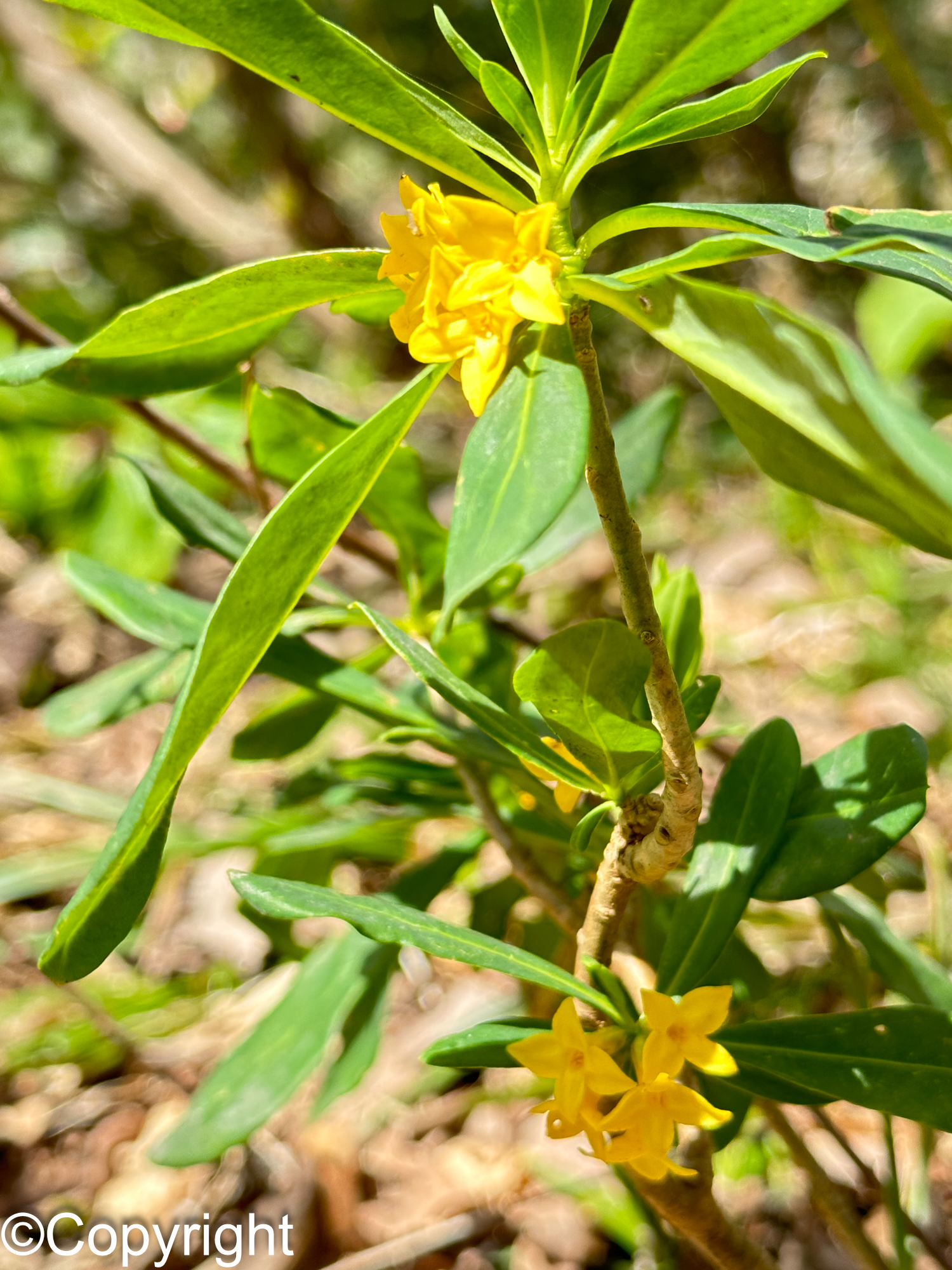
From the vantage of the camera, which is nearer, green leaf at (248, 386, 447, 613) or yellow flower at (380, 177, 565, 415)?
yellow flower at (380, 177, 565, 415)

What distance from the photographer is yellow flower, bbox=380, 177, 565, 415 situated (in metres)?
0.44

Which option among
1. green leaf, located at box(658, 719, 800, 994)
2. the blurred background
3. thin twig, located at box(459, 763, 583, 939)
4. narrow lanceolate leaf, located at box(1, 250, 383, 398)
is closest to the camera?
narrow lanceolate leaf, located at box(1, 250, 383, 398)

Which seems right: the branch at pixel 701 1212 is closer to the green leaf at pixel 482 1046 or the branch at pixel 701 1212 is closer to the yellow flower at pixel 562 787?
the green leaf at pixel 482 1046

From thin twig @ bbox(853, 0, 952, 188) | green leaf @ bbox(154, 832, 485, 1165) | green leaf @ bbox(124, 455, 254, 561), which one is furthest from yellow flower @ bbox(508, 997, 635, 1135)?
thin twig @ bbox(853, 0, 952, 188)

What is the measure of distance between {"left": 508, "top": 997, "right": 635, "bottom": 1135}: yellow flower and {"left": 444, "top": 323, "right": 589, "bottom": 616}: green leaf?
227 millimetres

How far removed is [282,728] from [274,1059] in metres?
0.28

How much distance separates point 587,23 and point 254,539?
29 cm

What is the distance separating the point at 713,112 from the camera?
459mm

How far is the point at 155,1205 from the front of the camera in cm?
127

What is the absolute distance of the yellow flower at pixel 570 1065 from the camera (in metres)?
0.51

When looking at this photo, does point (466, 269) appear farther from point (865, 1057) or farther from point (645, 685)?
point (865, 1057)

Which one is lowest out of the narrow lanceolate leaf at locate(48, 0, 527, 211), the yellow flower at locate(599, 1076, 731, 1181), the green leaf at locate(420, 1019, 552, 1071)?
the yellow flower at locate(599, 1076, 731, 1181)

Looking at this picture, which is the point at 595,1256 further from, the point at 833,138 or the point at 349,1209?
the point at 833,138

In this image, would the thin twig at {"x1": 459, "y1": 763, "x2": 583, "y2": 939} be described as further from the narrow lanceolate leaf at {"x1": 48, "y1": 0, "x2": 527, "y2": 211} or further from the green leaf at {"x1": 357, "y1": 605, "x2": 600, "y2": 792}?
the narrow lanceolate leaf at {"x1": 48, "y1": 0, "x2": 527, "y2": 211}
